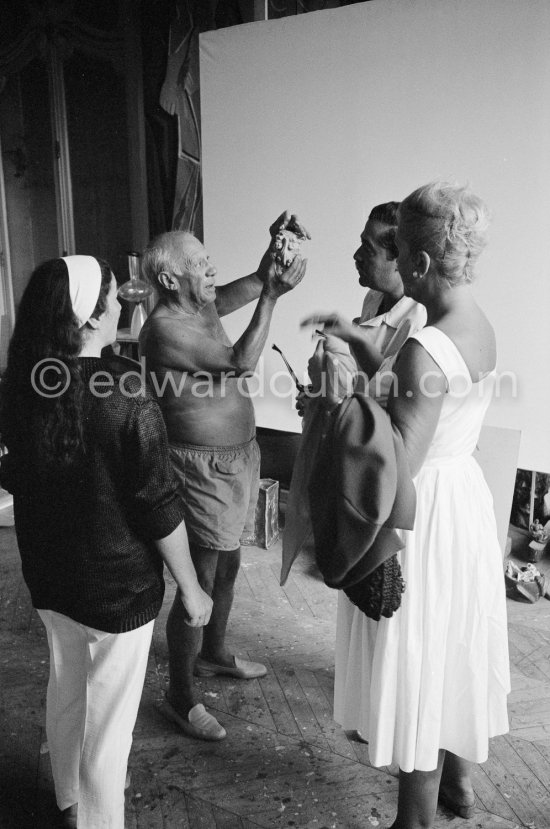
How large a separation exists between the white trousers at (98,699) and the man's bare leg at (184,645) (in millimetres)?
515

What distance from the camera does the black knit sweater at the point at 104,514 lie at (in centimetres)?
142

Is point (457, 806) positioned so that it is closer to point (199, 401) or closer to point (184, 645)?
point (184, 645)

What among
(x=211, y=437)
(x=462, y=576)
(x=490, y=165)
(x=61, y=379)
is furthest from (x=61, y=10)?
(x=462, y=576)

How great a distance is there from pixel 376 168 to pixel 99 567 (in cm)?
267

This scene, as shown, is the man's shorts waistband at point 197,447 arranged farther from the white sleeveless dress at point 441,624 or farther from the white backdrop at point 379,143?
the white backdrop at point 379,143

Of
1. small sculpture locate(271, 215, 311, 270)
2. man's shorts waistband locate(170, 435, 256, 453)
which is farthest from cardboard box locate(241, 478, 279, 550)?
small sculpture locate(271, 215, 311, 270)

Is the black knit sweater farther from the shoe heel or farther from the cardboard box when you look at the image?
the cardboard box

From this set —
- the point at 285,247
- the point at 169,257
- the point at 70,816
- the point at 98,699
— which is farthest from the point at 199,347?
the point at 70,816

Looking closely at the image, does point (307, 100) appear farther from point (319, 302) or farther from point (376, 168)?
point (319, 302)

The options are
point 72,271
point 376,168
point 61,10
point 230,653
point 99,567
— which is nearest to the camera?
point 72,271

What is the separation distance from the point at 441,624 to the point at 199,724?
3.35 ft

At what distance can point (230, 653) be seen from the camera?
256 centimetres

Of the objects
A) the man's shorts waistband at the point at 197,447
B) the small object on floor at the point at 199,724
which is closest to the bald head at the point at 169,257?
the man's shorts waistband at the point at 197,447

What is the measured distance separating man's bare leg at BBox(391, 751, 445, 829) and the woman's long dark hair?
1109mm
